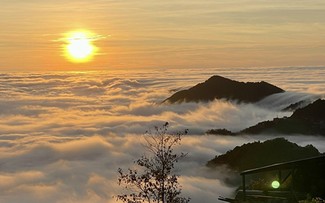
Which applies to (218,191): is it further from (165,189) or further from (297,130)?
(165,189)

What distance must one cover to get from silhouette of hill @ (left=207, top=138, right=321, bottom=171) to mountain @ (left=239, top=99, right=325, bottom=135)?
57.0m

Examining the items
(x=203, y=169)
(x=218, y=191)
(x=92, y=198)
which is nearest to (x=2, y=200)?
(x=92, y=198)

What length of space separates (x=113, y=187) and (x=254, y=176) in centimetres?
11469

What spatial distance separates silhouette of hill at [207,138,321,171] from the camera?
108238 millimetres

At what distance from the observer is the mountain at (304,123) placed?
18425 cm

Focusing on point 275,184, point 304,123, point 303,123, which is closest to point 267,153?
point 303,123

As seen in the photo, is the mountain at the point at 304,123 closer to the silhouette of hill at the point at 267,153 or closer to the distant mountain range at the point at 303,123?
the distant mountain range at the point at 303,123

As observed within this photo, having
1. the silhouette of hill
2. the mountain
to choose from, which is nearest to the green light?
the silhouette of hill

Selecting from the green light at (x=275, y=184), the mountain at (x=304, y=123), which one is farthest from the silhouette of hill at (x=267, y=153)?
the green light at (x=275, y=184)

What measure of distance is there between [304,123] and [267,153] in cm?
7578

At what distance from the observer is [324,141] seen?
17000cm

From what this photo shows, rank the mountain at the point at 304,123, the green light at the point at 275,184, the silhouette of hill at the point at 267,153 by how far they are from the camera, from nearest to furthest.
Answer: the green light at the point at 275,184, the silhouette of hill at the point at 267,153, the mountain at the point at 304,123

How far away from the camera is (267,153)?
380ft

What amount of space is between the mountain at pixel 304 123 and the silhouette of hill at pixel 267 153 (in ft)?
187
